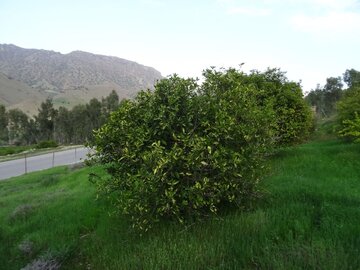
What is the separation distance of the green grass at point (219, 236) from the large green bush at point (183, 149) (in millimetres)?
404

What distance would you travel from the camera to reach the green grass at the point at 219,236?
573 centimetres

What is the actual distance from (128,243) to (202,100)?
3024 millimetres

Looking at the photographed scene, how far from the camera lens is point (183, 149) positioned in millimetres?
6977

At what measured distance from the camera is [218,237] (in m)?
6.45

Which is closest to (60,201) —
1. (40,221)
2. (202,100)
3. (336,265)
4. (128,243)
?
(40,221)

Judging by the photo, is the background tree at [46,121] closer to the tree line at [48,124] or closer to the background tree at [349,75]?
the tree line at [48,124]

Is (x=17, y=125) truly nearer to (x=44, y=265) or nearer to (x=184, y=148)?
(x=44, y=265)

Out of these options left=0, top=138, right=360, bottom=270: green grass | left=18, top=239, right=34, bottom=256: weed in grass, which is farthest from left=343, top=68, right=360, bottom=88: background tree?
left=18, top=239, right=34, bottom=256: weed in grass

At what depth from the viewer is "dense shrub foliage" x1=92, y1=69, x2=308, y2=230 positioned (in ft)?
21.9

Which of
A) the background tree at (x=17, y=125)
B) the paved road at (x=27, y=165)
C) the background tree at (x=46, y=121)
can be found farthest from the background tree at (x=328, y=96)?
the background tree at (x=17, y=125)

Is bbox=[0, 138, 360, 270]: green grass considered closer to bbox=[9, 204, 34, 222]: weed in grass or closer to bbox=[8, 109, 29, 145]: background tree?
bbox=[9, 204, 34, 222]: weed in grass

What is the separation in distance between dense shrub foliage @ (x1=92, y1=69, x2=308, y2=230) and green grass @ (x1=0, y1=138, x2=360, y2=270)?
1.28 feet

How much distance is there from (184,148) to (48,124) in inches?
4127

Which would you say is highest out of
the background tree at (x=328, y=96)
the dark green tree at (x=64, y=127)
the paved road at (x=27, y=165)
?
the background tree at (x=328, y=96)
